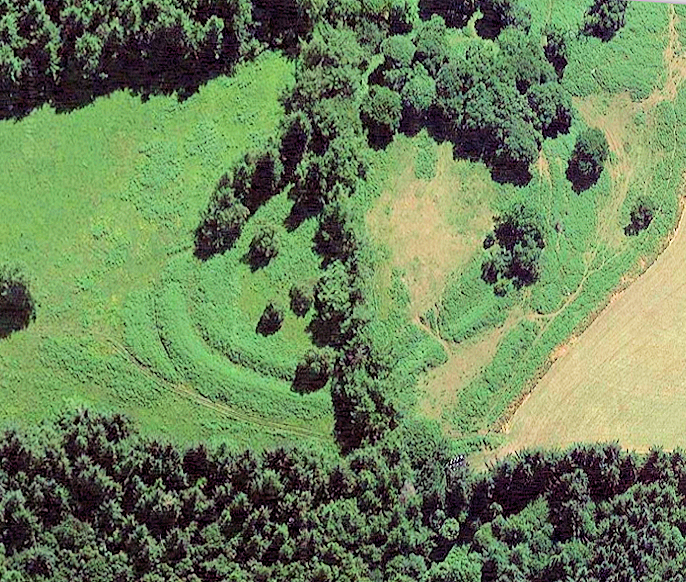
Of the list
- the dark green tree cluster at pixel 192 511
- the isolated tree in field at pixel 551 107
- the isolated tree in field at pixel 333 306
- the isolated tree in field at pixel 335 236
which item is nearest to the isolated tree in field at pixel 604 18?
the isolated tree in field at pixel 551 107

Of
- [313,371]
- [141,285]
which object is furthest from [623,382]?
[141,285]

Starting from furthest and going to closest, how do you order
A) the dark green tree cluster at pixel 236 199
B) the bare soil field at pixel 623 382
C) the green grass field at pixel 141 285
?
the bare soil field at pixel 623 382
the dark green tree cluster at pixel 236 199
the green grass field at pixel 141 285

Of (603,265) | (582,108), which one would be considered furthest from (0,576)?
(582,108)

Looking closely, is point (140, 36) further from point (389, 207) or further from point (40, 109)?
point (389, 207)

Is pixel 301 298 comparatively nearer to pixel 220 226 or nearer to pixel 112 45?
pixel 220 226

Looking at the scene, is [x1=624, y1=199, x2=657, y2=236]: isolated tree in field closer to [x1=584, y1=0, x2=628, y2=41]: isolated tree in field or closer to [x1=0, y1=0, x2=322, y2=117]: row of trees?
[x1=584, y1=0, x2=628, y2=41]: isolated tree in field

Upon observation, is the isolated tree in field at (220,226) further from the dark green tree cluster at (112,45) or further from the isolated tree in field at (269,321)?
the dark green tree cluster at (112,45)
